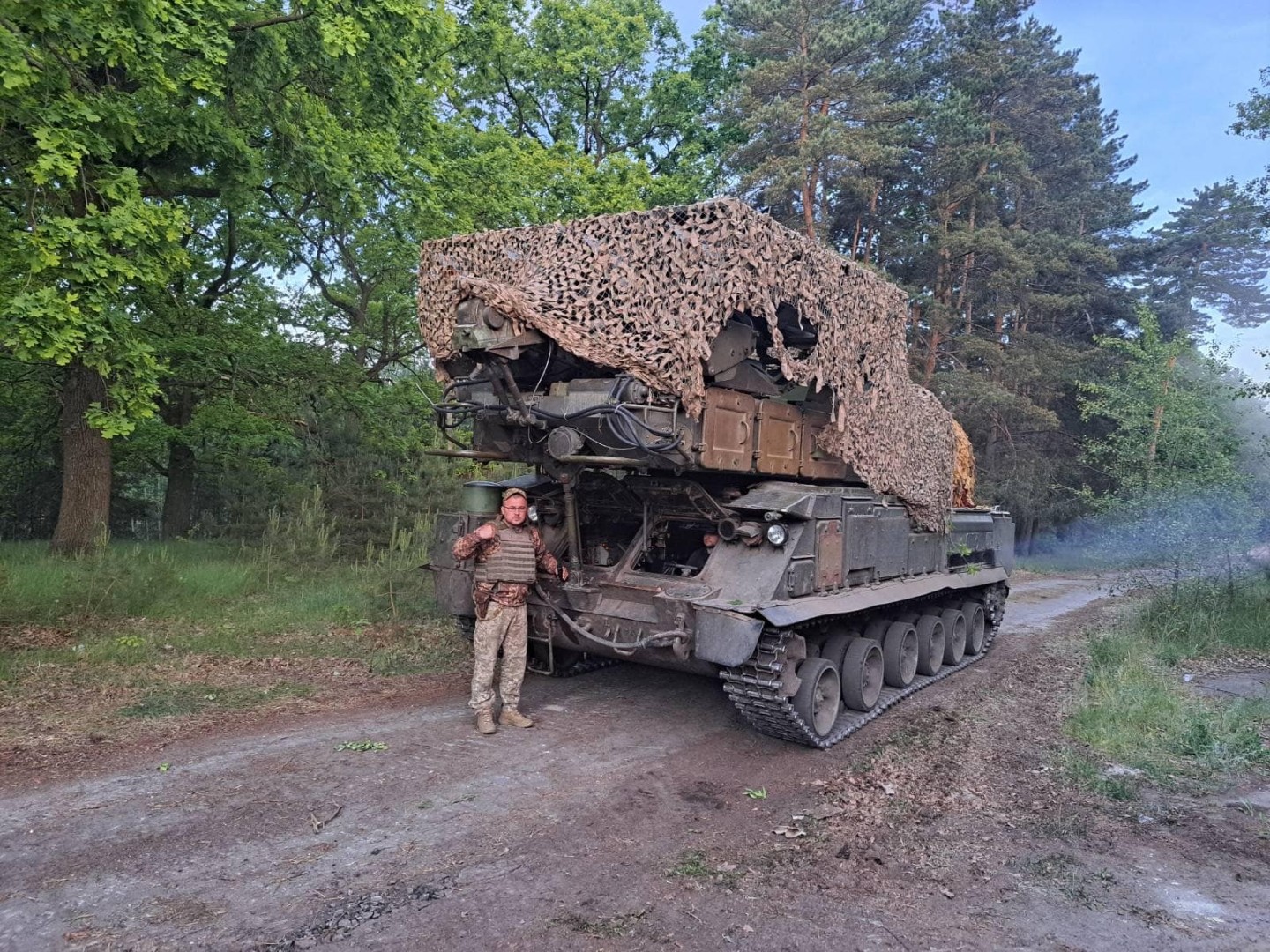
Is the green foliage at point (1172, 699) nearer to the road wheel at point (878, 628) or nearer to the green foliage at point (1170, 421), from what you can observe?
the road wheel at point (878, 628)

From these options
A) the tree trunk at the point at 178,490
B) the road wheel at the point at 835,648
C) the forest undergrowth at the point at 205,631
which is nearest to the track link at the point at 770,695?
the road wheel at the point at 835,648

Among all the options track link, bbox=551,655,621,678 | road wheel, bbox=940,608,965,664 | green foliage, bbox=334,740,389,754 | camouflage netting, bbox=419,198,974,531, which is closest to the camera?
green foliage, bbox=334,740,389,754

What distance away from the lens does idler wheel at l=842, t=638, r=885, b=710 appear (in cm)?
701

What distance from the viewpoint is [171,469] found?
50.1ft

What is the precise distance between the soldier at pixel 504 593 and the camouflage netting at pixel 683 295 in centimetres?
150

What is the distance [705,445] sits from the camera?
624 cm

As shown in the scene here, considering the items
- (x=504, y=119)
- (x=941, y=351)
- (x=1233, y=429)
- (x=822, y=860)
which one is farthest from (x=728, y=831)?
(x=941, y=351)

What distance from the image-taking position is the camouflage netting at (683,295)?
595 cm

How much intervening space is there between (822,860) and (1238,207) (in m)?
30.0

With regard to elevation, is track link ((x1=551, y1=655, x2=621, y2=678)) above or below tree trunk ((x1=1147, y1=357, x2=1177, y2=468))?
below

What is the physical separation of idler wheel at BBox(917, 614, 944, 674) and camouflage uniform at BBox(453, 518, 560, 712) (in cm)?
434

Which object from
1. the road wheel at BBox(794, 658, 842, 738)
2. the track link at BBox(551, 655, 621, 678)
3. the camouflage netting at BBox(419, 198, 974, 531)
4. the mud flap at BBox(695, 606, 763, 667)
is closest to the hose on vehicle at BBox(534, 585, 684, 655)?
the mud flap at BBox(695, 606, 763, 667)

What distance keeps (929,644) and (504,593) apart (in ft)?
15.4

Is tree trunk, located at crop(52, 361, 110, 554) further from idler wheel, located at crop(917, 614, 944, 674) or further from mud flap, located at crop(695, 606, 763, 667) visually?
idler wheel, located at crop(917, 614, 944, 674)
